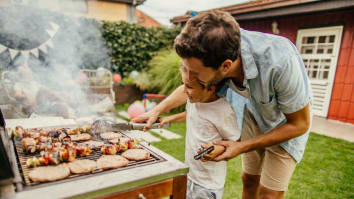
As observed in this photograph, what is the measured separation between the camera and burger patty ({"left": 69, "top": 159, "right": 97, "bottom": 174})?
127cm

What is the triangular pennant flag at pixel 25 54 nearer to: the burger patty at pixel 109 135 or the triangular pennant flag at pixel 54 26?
Result: the triangular pennant flag at pixel 54 26

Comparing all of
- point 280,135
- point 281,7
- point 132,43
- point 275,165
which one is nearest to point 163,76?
point 132,43

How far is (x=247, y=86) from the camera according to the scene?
1592 mm

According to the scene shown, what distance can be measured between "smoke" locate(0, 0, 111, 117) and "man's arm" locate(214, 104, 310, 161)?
3.13m

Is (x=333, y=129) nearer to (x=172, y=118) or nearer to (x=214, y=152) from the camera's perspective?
(x=172, y=118)

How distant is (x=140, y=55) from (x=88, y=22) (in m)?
2.19

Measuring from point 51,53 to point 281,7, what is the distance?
722 cm

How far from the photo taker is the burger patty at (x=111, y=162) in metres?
1.33

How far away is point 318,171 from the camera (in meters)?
3.63

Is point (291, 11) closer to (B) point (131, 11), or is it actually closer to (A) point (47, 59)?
(A) point (47, 59)

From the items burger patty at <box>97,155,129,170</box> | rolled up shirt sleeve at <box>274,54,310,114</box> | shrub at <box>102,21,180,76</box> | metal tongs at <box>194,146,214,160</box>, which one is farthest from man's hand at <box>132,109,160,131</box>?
shrub at <box>102,21,180,76</box>

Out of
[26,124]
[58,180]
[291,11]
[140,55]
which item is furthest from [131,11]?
[58,180]

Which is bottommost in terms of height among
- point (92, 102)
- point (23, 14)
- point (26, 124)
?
point (92, 102)

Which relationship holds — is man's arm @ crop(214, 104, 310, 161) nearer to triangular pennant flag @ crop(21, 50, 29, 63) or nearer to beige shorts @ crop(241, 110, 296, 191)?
beige shorts @ crop(241, 110, 296, 191)
